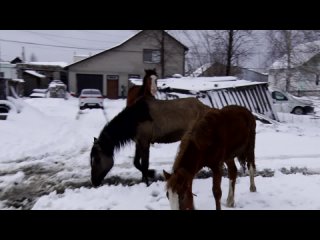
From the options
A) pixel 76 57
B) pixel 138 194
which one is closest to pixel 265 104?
pixel 138 194

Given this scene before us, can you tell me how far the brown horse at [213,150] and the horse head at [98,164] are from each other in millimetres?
2144

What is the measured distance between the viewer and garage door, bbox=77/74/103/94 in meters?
35.4

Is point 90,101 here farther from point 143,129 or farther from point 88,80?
point 143,129

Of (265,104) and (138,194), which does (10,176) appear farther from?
(265,104)

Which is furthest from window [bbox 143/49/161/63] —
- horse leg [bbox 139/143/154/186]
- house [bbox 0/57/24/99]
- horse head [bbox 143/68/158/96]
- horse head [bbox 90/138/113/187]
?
horse head [bbox 90/138/113/187]

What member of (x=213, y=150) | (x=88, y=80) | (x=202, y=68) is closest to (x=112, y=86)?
(x=88, y=80)

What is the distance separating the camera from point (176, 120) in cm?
657

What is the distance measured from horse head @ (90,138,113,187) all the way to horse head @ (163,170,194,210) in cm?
235

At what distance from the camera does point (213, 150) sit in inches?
166

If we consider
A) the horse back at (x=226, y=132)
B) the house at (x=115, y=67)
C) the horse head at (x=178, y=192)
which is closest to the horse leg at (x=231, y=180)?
the horse back at (x=226, y=132)

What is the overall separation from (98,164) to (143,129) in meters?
1.14

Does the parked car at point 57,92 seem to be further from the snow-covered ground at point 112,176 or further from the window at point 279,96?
the window at point 279,96
